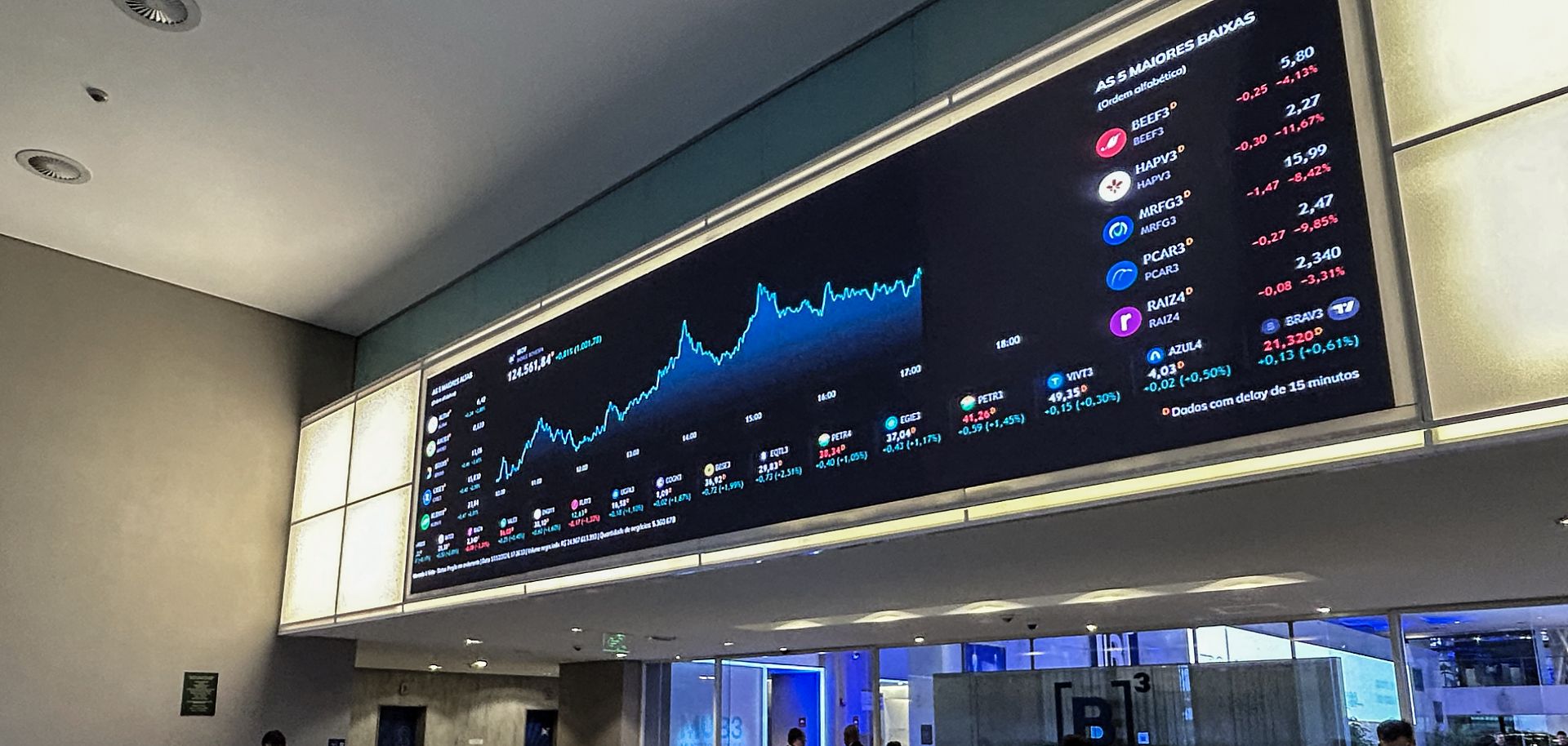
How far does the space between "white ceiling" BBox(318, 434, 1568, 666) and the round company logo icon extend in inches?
35.5

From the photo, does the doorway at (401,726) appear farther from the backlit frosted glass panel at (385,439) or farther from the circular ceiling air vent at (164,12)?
the circular ceiling air vent at (164,12)

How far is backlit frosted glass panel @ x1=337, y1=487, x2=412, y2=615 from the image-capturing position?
6.55 m

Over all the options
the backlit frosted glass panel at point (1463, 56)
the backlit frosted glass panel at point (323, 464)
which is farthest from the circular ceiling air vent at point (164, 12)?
the backlit frosted glass panel at point (1463, 56)

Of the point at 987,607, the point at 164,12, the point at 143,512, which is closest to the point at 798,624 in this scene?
the point at 987,607

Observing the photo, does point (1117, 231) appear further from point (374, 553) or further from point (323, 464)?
point (323, 464)

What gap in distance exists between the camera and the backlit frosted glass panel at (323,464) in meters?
7.46

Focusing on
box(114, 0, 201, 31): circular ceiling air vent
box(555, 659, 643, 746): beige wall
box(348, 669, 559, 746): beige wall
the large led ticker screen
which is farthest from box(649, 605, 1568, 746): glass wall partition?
box(348, 669, 559, 746): beige wall

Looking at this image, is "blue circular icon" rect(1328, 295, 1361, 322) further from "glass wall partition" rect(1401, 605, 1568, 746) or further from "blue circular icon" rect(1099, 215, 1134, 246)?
"glass wall partition" rect(1401, 605, 1568, 746)

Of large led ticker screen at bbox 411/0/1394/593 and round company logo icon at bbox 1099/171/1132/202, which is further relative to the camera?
round company logo icon at bbox 1099/171/1132/202

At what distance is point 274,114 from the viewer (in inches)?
216

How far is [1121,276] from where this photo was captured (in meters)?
3.23

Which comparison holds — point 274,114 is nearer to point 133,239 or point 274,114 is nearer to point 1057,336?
point 133,239

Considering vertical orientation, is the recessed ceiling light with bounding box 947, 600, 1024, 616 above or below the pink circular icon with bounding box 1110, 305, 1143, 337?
below

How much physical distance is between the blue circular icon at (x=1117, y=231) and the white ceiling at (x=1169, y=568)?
76 centimetres
